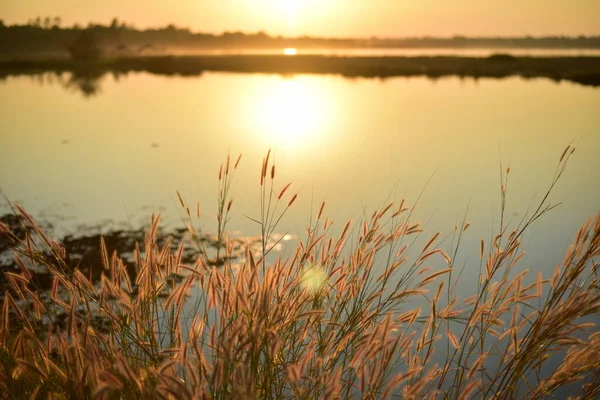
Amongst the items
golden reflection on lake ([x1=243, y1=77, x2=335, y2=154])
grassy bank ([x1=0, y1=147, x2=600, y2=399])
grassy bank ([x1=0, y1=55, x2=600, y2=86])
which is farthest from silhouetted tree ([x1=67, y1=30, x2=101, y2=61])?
grassy bank ([x1=0, y1=147, x2=600, y2=399])

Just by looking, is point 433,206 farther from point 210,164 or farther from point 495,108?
point 495,108

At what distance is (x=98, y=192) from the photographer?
9.30 metres

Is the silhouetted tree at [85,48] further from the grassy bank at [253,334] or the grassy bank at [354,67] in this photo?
the grassy bank at [253,334]

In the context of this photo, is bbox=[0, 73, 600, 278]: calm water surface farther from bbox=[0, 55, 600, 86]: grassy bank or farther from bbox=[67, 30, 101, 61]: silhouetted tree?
Result: bbox=[67, 30, 101, 61]: silhouetted tree

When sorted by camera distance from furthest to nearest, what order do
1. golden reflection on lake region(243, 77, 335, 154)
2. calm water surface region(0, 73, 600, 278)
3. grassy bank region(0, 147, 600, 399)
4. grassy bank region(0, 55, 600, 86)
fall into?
grassy bank region(0, 55, 600, 86)
golden reflection on lake region(243, 77, 335, 154)
calm water surface region(0, 73, 600, 278)
grassy bank region(0, 147, 600, 399)

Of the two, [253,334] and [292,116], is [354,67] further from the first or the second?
[253,334]

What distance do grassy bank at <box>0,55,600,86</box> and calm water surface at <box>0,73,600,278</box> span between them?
7805 mm

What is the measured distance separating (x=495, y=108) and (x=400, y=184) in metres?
10.1

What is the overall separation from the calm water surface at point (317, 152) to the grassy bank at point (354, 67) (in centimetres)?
780

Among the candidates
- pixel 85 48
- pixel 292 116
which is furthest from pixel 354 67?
pixel 85 48

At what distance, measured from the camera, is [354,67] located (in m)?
36.6

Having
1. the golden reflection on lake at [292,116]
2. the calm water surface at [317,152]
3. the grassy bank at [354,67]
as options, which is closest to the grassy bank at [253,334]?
the calm water surface at [317,152]

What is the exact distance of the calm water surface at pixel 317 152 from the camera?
8.21 meters

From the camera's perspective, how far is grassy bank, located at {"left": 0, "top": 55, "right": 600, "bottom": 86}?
31.9 meters
